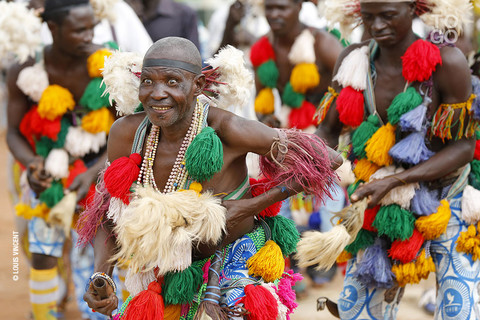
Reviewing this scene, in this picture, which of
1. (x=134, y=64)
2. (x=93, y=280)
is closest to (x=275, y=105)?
(x=134, y=64)

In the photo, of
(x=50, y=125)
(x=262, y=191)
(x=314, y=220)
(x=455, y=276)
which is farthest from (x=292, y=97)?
(x=262, y=191)

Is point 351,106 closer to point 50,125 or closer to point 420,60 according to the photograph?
point 420,60

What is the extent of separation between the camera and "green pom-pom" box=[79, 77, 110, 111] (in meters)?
5.52

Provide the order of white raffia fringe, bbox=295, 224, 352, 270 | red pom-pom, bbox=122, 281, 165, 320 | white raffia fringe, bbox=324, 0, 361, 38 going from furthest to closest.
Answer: white raffia fringe, bbox=324, 0, 361, 38, white raffia fringe, bbox=295, 224, 352, 270, red pom-pom, bbox=122, 281, 165, 320

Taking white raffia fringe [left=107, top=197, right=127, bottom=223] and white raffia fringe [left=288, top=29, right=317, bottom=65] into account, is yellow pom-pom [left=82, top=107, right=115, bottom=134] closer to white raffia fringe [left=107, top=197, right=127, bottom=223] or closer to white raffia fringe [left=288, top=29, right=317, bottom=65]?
white raffia fringe [left=107, top=197, right=127, bottom=223]

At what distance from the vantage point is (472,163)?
4617 millimetres

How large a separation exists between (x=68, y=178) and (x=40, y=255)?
25.7 inches

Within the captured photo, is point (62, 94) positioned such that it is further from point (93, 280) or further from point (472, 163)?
point (472, 163)

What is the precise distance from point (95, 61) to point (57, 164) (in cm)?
83

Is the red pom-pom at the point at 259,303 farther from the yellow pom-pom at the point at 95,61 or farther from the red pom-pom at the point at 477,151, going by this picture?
the yellow pom-pom at the point at 95,61

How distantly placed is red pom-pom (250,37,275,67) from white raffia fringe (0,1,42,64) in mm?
2211

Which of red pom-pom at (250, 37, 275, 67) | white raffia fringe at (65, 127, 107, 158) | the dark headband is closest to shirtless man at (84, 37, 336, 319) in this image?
the dark headband

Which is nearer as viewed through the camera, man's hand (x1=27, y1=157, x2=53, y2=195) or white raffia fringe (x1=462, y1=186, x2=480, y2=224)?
white raffia fringe (x1=462, y1=186, x2=480, y2=224)

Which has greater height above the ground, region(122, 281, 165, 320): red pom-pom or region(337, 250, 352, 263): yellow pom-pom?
region(122, 281, 165, 320): red pom-pom
